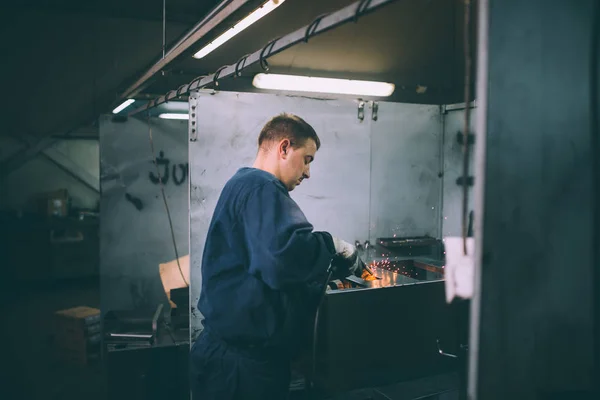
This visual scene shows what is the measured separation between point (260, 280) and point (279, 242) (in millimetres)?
221

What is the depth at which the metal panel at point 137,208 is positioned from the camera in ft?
15.3

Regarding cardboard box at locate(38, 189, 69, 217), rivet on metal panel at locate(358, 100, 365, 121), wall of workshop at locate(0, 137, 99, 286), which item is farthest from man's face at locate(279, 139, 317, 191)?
cardboard box at locate(38, 189, 69, 217)

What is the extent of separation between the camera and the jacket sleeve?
1946 millimetres

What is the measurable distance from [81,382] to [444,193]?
3737 millimetres

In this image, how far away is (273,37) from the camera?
427 centimetres

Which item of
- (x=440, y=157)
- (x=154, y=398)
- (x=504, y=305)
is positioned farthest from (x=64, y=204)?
(x=504, y=305)

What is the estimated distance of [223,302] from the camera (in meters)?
2.14

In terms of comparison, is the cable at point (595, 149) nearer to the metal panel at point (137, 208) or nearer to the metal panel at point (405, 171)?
the metal panel at point (405, 171)

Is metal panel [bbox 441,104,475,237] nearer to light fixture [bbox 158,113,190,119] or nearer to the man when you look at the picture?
the man

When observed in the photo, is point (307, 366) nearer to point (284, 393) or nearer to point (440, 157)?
point (284, 393)

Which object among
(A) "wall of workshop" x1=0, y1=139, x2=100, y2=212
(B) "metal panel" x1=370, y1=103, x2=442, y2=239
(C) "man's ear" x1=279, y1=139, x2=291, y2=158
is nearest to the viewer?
(C) "man's ear" x1=279, y1=139, x2=291, y2=158

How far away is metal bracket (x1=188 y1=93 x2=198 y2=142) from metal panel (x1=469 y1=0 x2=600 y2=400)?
2.44 m

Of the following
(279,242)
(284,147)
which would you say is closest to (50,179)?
(284,147)

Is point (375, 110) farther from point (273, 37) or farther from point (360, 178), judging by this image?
point (273, 37)
